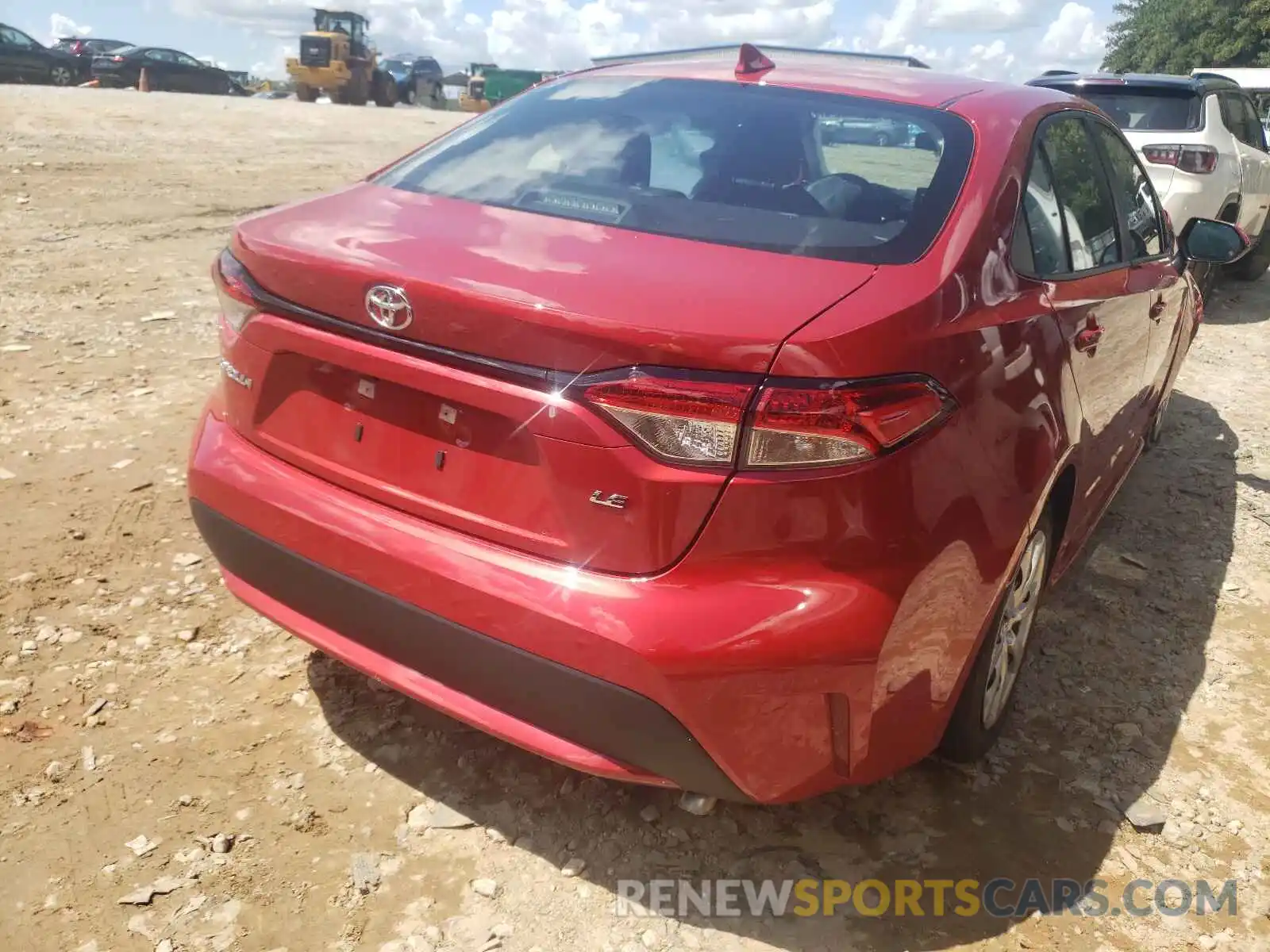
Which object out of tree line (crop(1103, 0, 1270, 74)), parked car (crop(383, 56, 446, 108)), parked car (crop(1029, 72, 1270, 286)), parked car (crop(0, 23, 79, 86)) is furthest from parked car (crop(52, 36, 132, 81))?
tree line (crop(1103, 0, 1270, 74))

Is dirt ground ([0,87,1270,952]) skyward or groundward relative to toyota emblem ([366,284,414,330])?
groundward

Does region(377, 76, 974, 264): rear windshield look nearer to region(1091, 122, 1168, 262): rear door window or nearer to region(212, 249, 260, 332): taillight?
region(212, 249, 260, 332): taillight

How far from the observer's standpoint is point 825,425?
5.52 ft

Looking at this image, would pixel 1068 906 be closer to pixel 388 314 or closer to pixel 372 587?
pixel 372 587

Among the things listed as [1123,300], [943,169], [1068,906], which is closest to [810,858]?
[1068,906]

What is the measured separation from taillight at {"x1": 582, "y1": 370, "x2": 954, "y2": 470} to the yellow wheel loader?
32.5 meters

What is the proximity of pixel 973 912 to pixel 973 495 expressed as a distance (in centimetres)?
93

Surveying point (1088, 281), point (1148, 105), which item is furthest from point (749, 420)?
point (1148, 105)

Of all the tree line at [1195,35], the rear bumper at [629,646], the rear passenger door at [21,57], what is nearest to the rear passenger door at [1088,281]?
the rear bumper at [629,646]

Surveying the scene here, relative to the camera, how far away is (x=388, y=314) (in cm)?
188

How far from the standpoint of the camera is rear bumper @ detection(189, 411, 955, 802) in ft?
5.75

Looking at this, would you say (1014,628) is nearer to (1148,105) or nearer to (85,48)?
(1148,105)

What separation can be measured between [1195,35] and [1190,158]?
4435 centimetres

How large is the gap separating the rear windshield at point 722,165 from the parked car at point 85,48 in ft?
98.5
